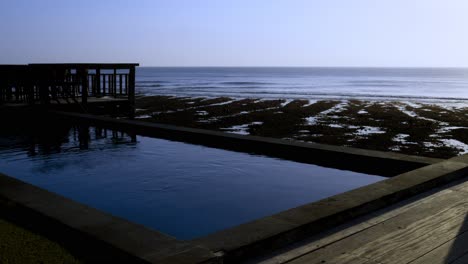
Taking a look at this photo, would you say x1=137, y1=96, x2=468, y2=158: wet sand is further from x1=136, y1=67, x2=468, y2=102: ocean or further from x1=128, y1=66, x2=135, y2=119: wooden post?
x1=136, y1=67, x2=468, y2=102: ocean

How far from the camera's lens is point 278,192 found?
7012 millimetres

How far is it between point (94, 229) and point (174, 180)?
3.96 meters

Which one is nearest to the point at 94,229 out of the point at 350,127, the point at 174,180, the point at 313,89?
the point at 174,180

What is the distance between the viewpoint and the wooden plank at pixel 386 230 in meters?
3.40

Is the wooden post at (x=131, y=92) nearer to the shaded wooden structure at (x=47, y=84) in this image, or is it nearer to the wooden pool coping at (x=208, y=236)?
the shaded wooden structure at (x=47, y=84)

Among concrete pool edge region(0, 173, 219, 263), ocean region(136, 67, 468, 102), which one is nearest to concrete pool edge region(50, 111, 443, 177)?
concrete pool edge region(0, 173, 219, 263)

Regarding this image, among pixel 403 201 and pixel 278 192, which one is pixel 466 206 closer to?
pixel 403 201

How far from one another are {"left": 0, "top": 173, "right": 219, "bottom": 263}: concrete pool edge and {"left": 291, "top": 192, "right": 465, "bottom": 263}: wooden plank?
0.89 m

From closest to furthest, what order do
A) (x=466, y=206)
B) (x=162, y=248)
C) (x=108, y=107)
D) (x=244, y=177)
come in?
(x=162, y=248) < (x=466, y=206) < (x=244, y=177) < (x=108, y=107)

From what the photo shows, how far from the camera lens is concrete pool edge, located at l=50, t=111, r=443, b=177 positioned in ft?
23.7

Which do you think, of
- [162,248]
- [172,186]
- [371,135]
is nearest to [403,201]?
[162,248]

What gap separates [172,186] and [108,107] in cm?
1191

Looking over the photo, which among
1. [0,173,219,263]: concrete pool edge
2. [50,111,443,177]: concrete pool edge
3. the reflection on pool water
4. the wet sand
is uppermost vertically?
[0,173,219,263]: concrete pool edge

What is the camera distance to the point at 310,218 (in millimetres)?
3863
